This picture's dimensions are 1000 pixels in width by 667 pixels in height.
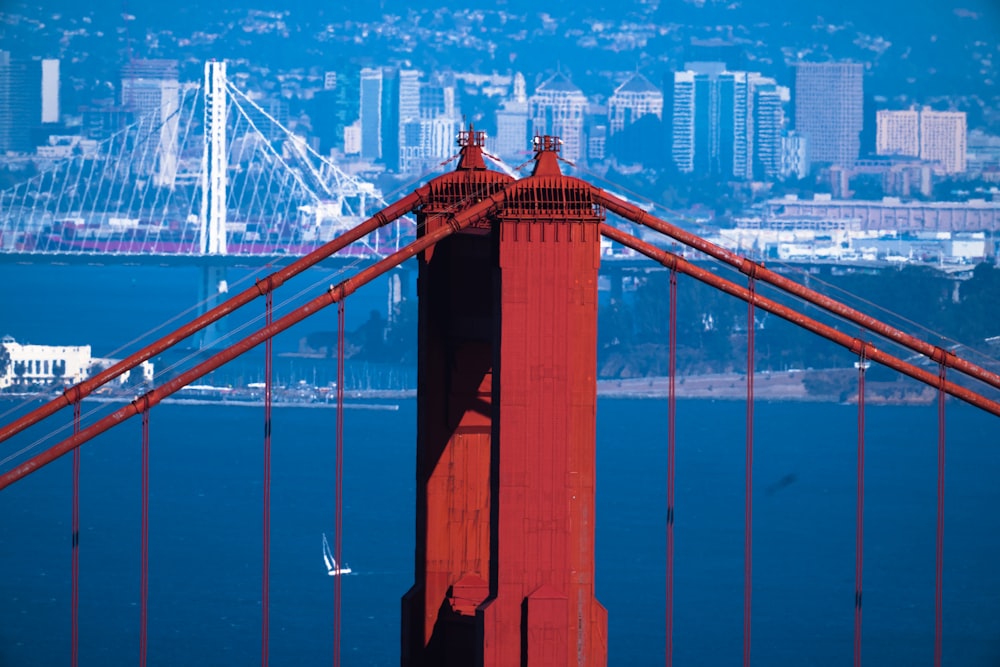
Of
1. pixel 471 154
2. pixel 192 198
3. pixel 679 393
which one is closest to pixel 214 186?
pixel 192 198

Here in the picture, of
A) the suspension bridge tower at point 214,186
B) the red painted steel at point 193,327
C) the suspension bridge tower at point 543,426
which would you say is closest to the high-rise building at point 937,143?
the suspension bridge tower at point 214,186

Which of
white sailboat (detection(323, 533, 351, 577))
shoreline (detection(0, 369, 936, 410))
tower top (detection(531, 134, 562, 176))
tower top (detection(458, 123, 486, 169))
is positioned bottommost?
white sailboat (detection(323, 533, 351, 577))

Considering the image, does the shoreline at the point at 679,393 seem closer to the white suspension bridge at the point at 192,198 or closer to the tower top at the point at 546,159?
the white suspension bridge at the point at 192,198

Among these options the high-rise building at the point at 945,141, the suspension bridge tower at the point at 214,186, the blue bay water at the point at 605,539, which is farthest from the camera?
the high-rise building at the point at 945,141

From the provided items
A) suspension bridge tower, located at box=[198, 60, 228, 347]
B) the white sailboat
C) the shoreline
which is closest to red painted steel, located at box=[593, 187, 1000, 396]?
the white sailboat

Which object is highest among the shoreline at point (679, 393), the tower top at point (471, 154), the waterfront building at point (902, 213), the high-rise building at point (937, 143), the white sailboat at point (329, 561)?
the high-rise building at point (937, 143)

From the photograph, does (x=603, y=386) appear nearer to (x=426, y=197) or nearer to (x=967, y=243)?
(x=967, y=243)

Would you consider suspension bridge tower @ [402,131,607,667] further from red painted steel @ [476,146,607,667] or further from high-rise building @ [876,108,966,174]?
high-rise building @ [876,108,966,174]

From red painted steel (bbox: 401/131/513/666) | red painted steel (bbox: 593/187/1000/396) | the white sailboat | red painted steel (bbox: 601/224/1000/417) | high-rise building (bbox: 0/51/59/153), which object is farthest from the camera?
high-rise building (bbox: 0/51/59/153)

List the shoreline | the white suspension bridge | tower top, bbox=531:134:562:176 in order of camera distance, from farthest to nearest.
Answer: the white suspension bridge, the shoreline, tower top, bbox=531:134:562:176
